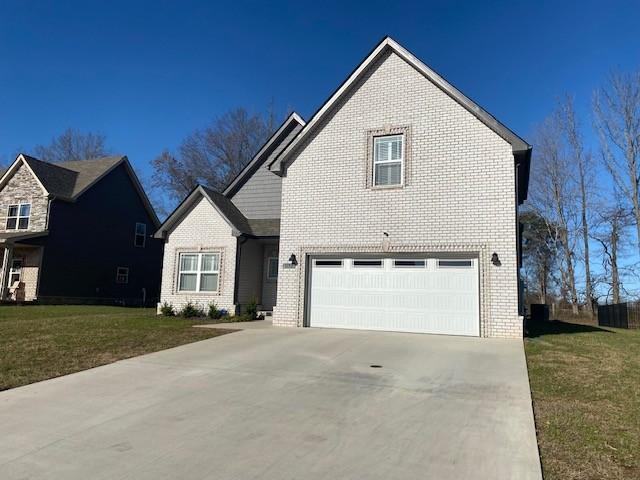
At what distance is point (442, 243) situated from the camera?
13320 mm

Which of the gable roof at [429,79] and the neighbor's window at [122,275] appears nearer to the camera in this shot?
the gable roof at [429,79]

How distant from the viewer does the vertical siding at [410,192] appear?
12852mm

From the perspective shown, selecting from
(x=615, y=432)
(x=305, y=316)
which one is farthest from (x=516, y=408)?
(x=305, y=316)

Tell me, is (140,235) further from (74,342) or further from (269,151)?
(74,342)

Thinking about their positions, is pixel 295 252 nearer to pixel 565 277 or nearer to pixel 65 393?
pixel 65 393

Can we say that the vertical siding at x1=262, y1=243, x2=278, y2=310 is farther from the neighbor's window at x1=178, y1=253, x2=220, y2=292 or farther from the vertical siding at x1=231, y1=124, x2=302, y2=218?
the neighbor's window at x1=178, y1=253, x2=220, y2=292

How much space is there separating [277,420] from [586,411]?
3.80 m

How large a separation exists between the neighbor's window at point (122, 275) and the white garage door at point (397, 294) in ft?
65.5

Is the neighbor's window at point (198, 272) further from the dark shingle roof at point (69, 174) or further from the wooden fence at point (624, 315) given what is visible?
the wooden fence at point (624, 315)

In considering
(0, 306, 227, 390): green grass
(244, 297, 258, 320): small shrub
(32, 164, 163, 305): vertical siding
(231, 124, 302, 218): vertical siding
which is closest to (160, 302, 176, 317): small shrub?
(0, 306, 227, 390): green grass

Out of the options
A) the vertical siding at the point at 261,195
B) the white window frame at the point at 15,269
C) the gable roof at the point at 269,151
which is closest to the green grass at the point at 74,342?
the vertical siding at the point at 261,195

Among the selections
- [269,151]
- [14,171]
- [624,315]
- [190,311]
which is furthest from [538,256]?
[14,171]

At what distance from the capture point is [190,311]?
58.5 ft

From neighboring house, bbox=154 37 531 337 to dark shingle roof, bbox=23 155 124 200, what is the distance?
17346 mm
